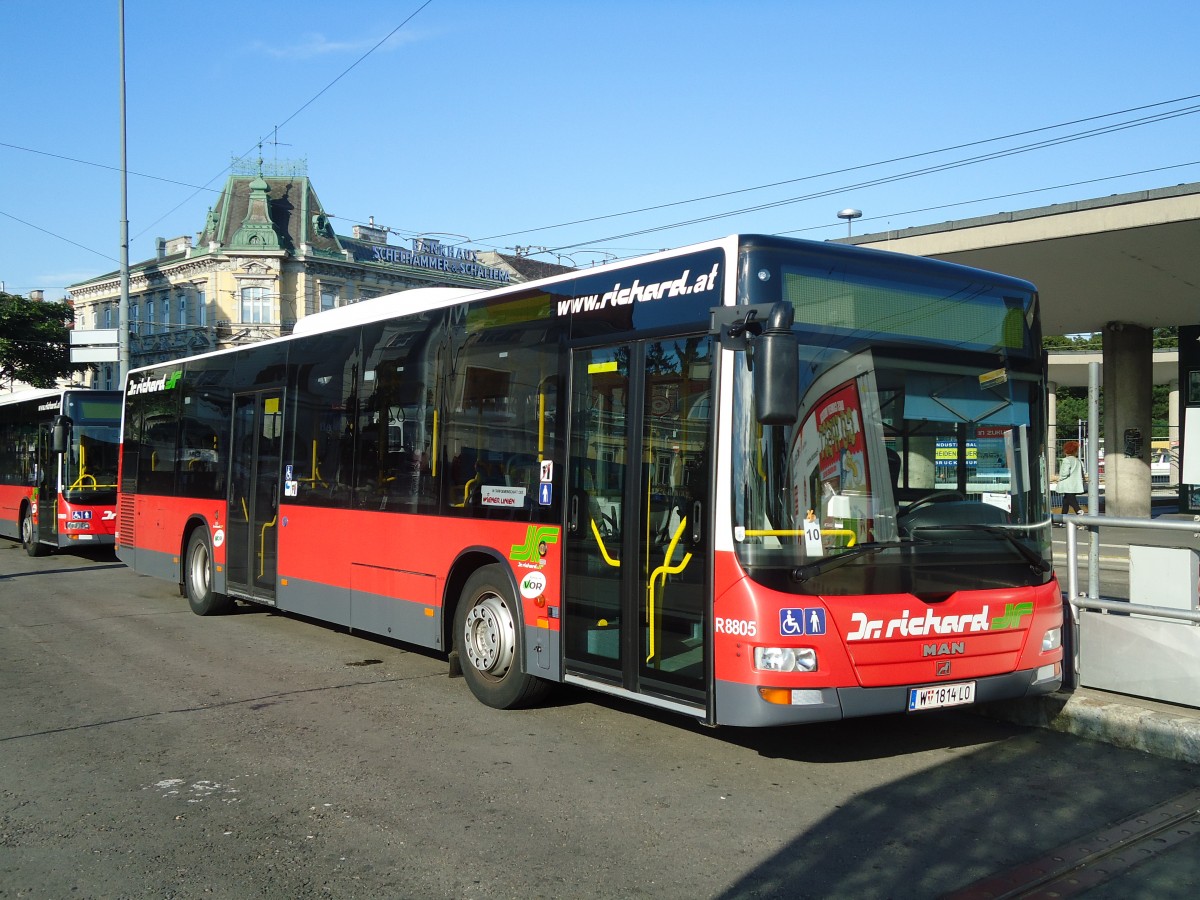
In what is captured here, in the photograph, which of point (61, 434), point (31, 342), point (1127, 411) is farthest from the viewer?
point (31, 342)

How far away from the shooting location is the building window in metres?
70.1

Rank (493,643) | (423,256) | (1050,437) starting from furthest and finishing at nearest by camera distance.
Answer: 1. (423,256)
2. (1050,437)
3. (493,643)

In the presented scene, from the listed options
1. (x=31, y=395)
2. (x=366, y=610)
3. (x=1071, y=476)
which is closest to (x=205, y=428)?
(x=366, y=610)

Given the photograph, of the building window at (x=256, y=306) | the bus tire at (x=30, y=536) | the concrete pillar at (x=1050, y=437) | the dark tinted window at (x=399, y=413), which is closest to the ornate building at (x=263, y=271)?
the building window at (x=256, y=306)

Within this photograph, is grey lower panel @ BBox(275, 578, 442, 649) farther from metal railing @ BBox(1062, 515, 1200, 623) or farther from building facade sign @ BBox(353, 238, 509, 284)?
building facade sign @ BBox(353, 238, 509, 284)

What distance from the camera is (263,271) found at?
69.9 meters

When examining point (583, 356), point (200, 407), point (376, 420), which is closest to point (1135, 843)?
point (583, 356)

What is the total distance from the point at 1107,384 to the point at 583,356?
26.2 m

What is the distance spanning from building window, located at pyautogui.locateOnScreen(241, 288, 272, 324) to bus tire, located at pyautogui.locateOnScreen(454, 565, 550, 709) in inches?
2567

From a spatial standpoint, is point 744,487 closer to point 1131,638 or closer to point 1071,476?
point 1131,638

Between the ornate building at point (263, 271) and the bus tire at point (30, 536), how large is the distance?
149 feet

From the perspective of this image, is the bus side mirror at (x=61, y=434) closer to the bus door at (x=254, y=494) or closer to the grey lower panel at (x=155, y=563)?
the grey lower panel at (x=155, y=563)

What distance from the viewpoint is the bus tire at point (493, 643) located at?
8.08 m

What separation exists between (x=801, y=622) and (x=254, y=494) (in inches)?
308
